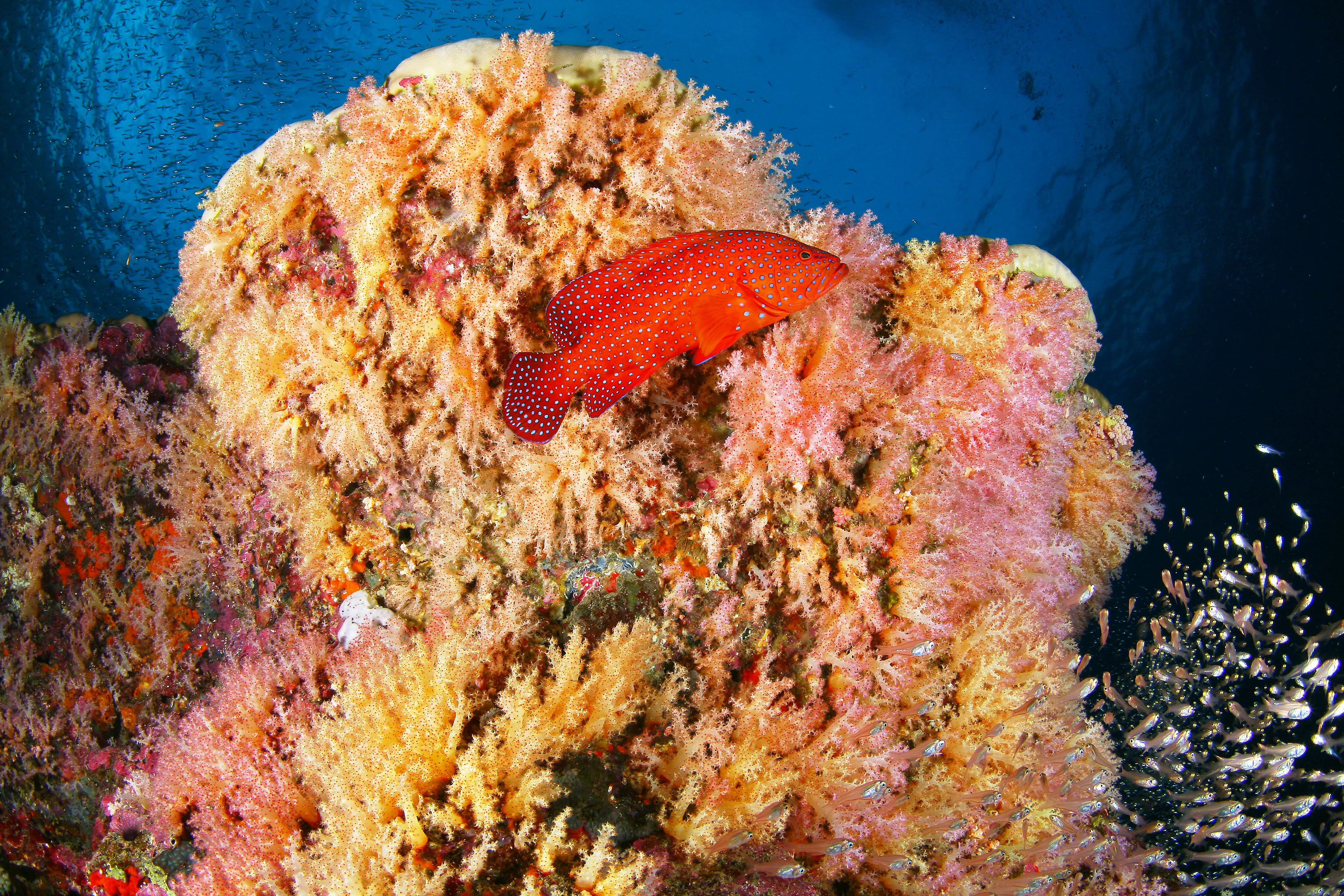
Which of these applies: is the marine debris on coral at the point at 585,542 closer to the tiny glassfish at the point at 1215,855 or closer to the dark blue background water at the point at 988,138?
the tiny glassfish at the point at 1215,855

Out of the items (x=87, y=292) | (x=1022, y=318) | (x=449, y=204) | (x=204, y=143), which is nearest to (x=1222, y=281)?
(x=1022, y=318)

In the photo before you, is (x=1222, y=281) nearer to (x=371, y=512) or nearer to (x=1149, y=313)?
(x=1149, y=313)

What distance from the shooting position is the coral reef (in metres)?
2.78

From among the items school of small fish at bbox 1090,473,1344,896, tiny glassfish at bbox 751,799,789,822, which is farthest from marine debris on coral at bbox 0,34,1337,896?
school of small fish at bbox 1090,473,1344,896

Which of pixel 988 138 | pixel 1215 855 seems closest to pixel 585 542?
pixel 1215 855

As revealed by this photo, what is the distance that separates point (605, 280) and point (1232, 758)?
739 cm

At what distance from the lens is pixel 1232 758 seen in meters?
5.09

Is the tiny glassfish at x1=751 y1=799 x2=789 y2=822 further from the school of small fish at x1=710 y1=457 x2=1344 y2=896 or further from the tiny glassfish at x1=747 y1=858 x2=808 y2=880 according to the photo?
the tiny glassfish at x1=747 y1=858 x2=808 y2=880

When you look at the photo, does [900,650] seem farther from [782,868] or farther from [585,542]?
[585,542]

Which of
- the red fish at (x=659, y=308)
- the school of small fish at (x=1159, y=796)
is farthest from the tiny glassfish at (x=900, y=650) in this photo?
the red fish at (x=659, y=308)

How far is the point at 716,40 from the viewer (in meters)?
26.6

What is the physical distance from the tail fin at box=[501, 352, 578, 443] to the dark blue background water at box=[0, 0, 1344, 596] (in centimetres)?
2380

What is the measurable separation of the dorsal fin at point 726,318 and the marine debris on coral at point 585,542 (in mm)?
530

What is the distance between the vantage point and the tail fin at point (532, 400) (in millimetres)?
2605
